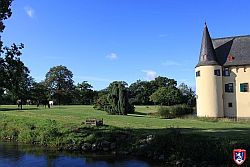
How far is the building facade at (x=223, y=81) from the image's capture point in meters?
48.0

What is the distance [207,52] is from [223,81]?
16.2ft

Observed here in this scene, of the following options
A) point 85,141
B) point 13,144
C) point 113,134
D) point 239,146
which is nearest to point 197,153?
point 239,146

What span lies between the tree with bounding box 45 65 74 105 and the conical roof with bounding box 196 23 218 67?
53596mm

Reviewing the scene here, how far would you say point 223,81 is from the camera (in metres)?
49.2

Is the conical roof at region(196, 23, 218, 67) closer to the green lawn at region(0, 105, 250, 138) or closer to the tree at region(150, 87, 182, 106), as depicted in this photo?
the green lawn at region(0, 105, 250, 138)

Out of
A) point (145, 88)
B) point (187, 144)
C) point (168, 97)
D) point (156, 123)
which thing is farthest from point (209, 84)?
point (145, 88)

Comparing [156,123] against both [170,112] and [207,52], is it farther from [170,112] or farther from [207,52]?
[207,52]

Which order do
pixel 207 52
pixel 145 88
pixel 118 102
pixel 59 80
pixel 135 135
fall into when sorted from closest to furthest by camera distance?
pixel 135 135 < pixel 118 102 < pixel 207 52 < pixel 59 80 < pixel 145 88

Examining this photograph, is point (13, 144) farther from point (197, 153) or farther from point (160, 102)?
point (160, 102)

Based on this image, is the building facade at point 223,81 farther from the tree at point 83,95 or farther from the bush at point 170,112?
the tree at point 83,95

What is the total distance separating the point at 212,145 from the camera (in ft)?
65.2

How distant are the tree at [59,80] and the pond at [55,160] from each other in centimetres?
6988

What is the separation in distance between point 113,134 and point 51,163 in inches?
244

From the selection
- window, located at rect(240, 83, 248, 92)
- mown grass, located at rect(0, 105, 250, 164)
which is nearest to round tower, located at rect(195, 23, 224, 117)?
window, located at rect(240, 83, 248, 92)
